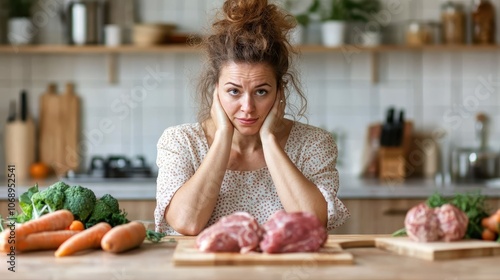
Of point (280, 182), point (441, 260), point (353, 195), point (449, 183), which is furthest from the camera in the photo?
point (449, 183)

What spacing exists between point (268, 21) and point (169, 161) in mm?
548

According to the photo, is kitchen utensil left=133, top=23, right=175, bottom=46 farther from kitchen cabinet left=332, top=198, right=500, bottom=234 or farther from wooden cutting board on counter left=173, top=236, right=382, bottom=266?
wooden cutting board on counter left=173, top=236, right=382, bottom=266

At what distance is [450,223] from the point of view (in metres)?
2.12

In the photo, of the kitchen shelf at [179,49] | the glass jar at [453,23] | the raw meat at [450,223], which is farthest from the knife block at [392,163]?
the raw meat at [450,223]

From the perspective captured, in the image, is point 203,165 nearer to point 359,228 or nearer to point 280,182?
point 280,182

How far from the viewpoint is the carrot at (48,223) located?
2.10 m

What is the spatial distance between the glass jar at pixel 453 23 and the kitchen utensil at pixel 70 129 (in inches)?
80.0

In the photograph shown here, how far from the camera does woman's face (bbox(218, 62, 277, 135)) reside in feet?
8.71

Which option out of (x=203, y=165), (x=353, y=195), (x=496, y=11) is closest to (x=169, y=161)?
(x=203, y=165)

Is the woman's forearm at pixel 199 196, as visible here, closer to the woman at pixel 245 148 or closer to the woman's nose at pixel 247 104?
the woman at pixel 245 148

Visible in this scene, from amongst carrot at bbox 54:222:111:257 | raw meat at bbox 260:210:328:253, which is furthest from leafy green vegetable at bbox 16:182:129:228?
raw meat at bbox 260:210:328:253

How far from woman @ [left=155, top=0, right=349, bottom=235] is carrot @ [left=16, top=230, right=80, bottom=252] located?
0.53 m

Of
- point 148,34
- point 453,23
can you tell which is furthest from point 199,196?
point 453,23

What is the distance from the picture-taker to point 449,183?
172 inches
